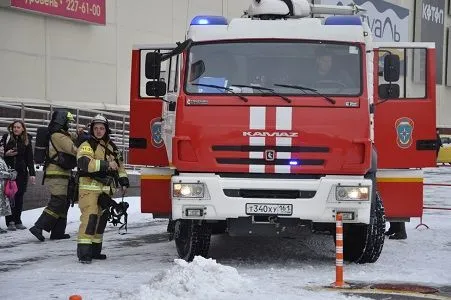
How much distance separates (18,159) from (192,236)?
468cm

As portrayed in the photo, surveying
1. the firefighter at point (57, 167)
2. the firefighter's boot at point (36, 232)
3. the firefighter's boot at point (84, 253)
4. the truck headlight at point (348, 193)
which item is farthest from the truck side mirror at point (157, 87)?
the firefighter's boot at point (36, 232)

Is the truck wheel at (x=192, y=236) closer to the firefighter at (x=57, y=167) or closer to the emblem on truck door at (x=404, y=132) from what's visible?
the firefighter at (x=57, y=167)

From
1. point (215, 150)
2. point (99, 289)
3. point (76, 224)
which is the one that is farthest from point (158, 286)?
point (76, 224)

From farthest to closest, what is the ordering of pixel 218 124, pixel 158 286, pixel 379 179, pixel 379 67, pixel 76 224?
pixel 76 224 < pixel 379 179 < pixel 379 67 < pixel 218 124 < pixel 158 286

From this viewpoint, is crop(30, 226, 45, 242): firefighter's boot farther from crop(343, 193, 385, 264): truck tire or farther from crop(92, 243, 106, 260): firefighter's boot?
crop(343, 193, 385, 264): truck tire

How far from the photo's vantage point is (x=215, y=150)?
873 centimetres

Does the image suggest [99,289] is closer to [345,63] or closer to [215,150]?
[215,150]

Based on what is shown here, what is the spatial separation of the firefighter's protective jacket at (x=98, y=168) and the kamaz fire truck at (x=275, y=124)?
685 millimetres

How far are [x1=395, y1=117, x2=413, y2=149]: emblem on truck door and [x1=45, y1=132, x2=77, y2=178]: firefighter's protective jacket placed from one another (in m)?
4.38

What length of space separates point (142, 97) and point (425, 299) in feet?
15.5

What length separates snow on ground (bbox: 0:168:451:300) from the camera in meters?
7.50

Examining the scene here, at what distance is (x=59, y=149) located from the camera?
11.4 meters

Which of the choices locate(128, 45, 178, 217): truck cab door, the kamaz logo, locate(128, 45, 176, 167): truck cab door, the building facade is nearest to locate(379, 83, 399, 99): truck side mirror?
the kamaz logo

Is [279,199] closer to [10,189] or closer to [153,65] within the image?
[153,65]
